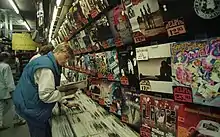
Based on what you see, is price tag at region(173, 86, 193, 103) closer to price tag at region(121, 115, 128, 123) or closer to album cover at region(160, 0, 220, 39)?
album cover at region(160, 0, 220, 39)

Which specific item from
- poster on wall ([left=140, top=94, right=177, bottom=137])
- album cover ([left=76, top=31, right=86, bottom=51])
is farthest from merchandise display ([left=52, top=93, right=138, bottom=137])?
album cover ([left=76, top=31, right=86, bottom=51])

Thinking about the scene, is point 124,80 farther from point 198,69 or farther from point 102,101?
point 198,69

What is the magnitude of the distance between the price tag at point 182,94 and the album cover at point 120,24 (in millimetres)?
807

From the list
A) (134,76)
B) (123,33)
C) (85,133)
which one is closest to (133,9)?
(123,33)

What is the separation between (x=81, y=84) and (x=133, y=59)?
4.61ft

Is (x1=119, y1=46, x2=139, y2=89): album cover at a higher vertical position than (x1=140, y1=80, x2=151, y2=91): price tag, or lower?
higher

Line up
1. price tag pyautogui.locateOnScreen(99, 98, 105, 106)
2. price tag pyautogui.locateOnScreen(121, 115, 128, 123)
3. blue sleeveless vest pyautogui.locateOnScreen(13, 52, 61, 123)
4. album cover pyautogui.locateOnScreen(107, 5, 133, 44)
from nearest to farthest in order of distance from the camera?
album cover pyautogui.locateOnScreen(107, 5, 133, 44), price tag pyautogui.locateOnScreen(121, 115, 128, 123), blue sleeveless vest pyautogui.locateOnScreen(13, 52, 61, 123), price tag pyautogui.locateOnScreen(99, 98, 105, 106)

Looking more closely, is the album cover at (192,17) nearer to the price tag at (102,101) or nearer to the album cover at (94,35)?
the album cover at (94,35)

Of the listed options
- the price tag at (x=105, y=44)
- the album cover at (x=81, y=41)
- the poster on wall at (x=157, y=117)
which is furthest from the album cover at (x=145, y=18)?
the album cover at (x=81, y=41)

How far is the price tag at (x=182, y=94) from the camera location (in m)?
1.42

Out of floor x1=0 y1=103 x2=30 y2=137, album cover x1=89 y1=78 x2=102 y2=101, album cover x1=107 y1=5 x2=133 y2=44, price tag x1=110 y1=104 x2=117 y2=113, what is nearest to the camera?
album cover x1=107 y1=5 x2=133 y2=44

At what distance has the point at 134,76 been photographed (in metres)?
2.25

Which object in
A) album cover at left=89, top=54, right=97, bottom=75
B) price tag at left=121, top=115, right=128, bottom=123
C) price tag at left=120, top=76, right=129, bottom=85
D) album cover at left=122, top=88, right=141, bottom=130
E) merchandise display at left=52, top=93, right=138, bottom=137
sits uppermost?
album cover at left=89, top=54, right=97, bottom=75

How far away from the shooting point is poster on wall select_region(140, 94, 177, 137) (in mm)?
1637
